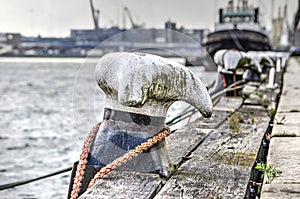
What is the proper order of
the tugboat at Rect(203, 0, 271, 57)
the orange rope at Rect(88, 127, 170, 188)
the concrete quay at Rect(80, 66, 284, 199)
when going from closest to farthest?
the concrete quay at Rect(80, 66, 284, 199)
the orange rope at Rect(88, 127, 170, 188)
the tugboat at Rect(203, 0, 271, 57)

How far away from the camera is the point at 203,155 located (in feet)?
15.1

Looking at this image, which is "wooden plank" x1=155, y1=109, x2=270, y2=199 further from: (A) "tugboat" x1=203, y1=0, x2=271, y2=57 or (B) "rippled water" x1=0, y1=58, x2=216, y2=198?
(A) "tugboat" x1=203, y1=0, x2=271, y2=57

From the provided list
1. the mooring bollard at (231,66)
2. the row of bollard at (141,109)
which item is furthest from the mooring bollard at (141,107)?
the mooring bollard at (231,66)

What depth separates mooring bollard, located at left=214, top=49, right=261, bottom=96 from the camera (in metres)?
9.30

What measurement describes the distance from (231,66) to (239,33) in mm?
37257

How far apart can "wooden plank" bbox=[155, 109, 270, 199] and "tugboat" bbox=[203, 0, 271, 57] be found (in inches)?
1501

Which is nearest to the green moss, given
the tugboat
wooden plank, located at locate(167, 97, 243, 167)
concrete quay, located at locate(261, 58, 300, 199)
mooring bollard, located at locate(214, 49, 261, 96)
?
concrete quay, located at locate(261, 58, 300, 199)

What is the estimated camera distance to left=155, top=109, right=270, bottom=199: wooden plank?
3.54m

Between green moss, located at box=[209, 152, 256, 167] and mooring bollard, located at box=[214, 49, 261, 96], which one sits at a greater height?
mooring bollard, located at box=[214, 49, 261, 96]

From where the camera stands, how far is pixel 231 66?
9461 mm

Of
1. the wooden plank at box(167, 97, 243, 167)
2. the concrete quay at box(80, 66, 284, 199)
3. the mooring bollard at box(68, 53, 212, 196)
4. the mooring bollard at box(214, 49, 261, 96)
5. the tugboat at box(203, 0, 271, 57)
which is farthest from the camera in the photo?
the tugboat at box(203, 0, 271, 57)

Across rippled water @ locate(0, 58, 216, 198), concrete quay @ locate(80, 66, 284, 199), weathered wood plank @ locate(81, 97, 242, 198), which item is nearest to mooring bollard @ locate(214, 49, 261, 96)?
rippled water @ locate(0, 58, 216, 198)

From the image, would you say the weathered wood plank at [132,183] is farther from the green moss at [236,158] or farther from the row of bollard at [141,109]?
the green moss at [236,158]

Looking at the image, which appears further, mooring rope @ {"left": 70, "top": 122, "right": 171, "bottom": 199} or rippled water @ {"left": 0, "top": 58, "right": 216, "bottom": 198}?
rippled water @ {"left": 0, "top": 58, "right": 216, "bottom": 198}
